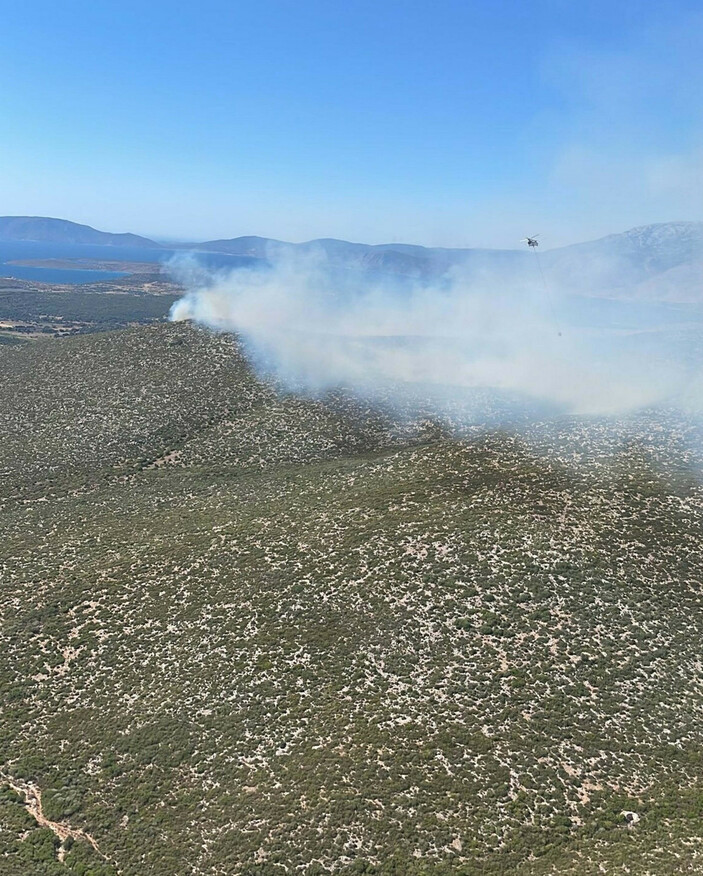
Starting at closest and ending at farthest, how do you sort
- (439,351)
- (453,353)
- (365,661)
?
(365,661) < (453,353) < (439,351)

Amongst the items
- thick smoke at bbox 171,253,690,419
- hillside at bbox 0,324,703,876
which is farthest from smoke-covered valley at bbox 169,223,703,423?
hillside at bbox 0,324,703,876

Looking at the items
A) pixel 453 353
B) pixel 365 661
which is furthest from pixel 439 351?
pixel 365 661

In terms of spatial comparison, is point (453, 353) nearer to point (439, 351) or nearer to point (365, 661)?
point (439, 351)

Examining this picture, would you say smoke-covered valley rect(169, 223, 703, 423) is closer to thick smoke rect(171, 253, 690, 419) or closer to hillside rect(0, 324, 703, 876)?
thick smoke rect(171, 253, 690, 419)

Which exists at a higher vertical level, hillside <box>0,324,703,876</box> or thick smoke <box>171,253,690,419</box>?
thick smoke <box>171,253,690,419</box>

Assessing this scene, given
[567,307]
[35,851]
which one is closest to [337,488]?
[35,851]

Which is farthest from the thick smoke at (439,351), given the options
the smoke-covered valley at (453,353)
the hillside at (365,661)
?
the hillside at (365,661)

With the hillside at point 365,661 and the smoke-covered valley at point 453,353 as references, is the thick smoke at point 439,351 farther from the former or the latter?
the hillside at point 365,661
